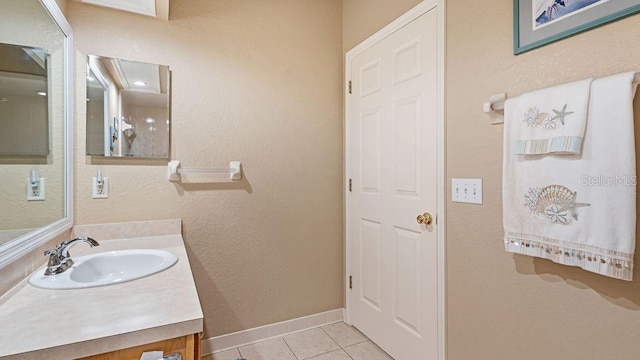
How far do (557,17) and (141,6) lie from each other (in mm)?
1981

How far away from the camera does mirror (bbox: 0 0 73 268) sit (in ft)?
3.30

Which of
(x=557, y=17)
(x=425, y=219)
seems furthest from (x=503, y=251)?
(x=557, y=17)

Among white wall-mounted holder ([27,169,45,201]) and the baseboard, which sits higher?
white wall-mounted holder ([27,169,45,201])

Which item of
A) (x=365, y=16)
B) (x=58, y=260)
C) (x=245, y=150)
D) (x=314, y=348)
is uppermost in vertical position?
(x=365, y=16)

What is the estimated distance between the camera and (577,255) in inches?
38.7

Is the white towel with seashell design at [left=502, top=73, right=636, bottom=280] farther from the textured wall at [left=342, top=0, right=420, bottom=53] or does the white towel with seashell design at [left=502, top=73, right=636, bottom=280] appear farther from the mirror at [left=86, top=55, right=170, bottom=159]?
the mirror at [left=86, top=55, right=170, bottom=159]

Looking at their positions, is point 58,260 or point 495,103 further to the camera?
point 495,103

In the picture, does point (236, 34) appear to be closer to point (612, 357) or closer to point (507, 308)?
point (507, 308)

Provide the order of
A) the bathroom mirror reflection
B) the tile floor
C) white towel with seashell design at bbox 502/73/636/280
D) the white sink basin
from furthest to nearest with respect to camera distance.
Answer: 1. the tile floor
2. the white sink basin
3. the bathroom mirror reflection
4. white towel with seashell design at bbox 502/73/636/280

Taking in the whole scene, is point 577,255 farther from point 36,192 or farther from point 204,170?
point 36,192

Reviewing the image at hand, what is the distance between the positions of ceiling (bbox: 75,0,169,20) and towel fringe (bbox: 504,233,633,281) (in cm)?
204

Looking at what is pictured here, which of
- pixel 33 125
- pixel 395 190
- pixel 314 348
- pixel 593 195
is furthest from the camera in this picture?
pixel 314 348

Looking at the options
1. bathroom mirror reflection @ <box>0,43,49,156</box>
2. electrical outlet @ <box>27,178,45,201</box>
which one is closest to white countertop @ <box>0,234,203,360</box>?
electrical outlet @ <box>27,178,45,201</box>

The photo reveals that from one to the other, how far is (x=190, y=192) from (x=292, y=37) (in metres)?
1.31
